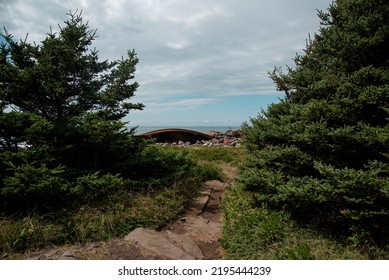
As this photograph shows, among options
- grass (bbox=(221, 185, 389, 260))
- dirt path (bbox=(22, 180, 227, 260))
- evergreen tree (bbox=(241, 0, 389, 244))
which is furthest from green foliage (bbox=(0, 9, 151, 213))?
evergreen tree (bbox=(241, 0, 389, 244))

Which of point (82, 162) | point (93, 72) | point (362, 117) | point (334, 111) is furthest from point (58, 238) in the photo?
point (362, 117)

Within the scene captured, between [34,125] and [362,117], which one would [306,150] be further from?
[34,125]

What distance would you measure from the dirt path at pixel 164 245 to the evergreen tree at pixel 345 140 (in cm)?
154

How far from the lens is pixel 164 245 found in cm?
446

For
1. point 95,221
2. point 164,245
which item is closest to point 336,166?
point 164,245

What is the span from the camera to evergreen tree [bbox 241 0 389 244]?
12.8ft

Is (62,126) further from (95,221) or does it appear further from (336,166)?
(336,166)

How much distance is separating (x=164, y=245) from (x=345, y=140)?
4.01m

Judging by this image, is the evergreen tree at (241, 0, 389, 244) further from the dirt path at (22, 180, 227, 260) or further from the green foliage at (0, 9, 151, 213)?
the green foliage at (0, 9, 151, 213)

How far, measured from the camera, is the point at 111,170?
629 centimetres

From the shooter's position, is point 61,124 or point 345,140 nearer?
point 345,140

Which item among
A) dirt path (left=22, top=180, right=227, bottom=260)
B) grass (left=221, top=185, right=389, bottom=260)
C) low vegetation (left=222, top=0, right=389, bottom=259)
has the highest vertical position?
low vegetation (left=222, top=0, right=389, bottom=259)

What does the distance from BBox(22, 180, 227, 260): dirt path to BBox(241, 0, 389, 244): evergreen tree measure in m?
1.54
